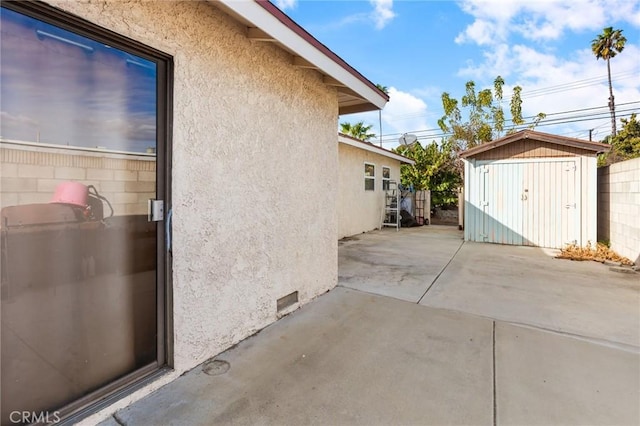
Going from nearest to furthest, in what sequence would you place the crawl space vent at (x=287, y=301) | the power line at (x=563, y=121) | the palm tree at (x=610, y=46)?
the crawl space vent at (x=287, y=301) < the power line at (x=563, y=121) < the palm tree at (x=610, y=46)

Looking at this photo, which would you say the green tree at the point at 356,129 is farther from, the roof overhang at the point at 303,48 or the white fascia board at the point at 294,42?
the white fascia board at the point at 294,42

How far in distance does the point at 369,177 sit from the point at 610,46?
2380cm

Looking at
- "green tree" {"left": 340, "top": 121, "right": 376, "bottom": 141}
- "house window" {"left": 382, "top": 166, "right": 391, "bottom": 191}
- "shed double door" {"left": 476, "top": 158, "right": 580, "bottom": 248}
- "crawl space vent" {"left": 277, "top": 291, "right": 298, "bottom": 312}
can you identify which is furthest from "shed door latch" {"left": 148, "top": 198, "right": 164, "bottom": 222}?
"green tree" {"left": 340, "top": 121, "right": 376, "bottom": 141}

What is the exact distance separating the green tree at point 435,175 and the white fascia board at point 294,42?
38.0ft

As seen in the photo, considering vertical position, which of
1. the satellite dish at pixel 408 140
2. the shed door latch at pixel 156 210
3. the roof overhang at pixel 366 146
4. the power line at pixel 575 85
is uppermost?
the power line at pixel 575 85

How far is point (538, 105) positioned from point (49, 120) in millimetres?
22565

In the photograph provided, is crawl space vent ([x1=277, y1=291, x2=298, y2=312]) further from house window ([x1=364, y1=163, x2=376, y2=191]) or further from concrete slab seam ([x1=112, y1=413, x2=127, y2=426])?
house window ([x1=364, y1=163, x2=376, y2=191])

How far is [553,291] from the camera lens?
4332 mm

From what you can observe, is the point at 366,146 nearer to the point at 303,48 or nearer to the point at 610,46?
the point at 303,48

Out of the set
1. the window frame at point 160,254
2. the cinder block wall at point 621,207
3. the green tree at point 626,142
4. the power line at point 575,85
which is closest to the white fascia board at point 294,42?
the window frame at point 160,254

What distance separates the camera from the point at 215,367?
98.0 inches

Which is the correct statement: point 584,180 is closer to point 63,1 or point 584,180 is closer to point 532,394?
point 532,394

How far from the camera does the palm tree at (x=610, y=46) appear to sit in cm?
2067

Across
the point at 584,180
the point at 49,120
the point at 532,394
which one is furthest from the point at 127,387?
the point at 584,180
